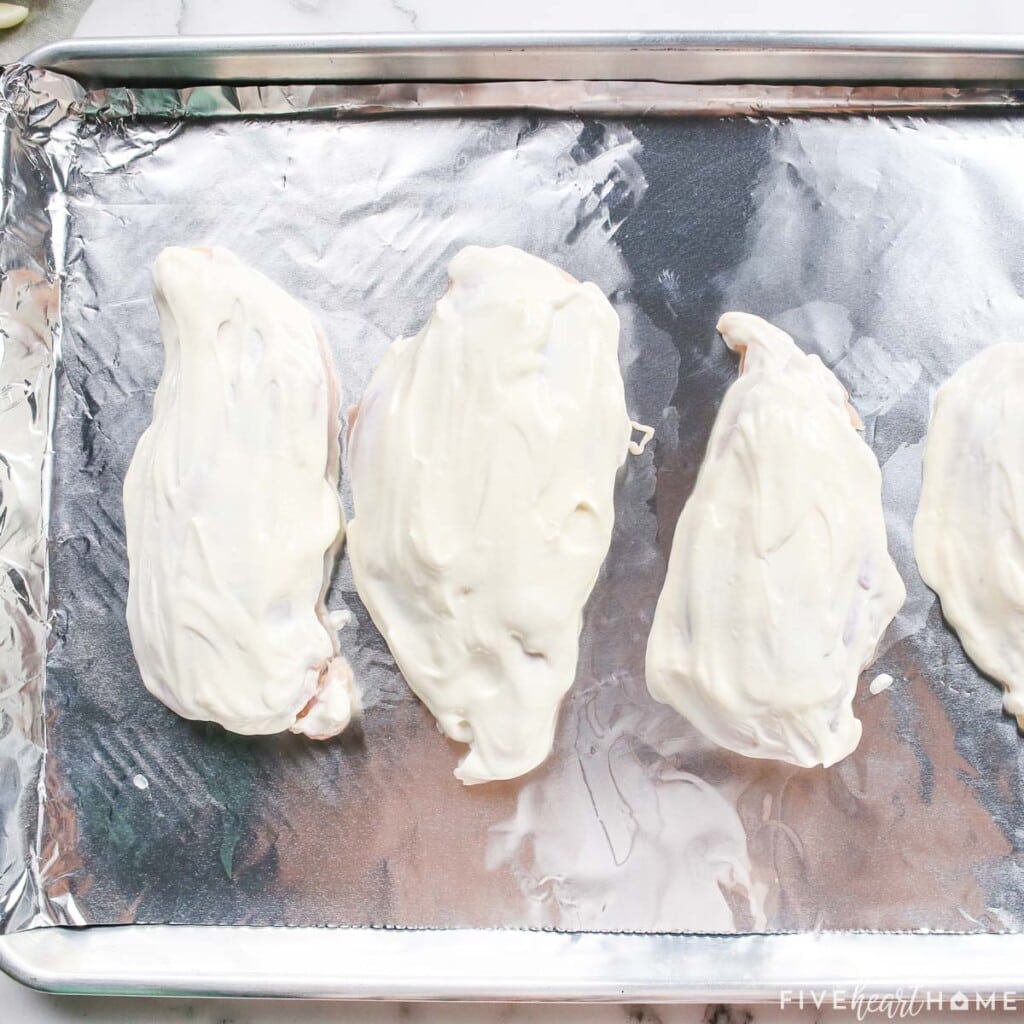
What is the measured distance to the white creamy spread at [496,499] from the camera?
3.68ft

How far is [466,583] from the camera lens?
1.13 m

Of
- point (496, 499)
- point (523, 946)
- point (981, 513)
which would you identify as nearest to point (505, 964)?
point (523, 946)

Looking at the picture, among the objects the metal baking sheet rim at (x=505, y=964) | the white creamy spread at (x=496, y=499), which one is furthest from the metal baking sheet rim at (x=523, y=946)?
the white creamy spread at (x=496, y=499)

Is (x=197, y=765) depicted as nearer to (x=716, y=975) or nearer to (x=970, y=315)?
(x=716, y=975)

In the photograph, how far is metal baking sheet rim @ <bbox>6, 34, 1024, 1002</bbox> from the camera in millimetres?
1166

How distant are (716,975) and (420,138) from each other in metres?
1.18

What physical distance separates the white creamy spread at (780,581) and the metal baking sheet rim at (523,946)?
274mm

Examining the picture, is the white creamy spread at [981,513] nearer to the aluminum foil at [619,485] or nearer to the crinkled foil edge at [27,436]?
the aluminum foil at [619,485]

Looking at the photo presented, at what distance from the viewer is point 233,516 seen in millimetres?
1139

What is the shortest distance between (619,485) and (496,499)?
24cm

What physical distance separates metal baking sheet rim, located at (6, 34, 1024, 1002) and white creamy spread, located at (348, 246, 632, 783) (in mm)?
248

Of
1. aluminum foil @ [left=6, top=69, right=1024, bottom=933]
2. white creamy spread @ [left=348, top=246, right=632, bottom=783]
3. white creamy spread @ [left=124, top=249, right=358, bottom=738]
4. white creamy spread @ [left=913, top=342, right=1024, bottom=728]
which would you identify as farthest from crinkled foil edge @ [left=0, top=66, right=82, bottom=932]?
white creamy spread @ [left=913, top=342, right=1024, bottom=728]

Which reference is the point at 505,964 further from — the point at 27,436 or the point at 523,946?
the point at 27,436

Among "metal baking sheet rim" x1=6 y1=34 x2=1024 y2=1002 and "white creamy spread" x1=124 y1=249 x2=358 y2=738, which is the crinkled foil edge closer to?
"metal baking sheet rim" x1=6 y1=34 x2=1024 y2=1002
